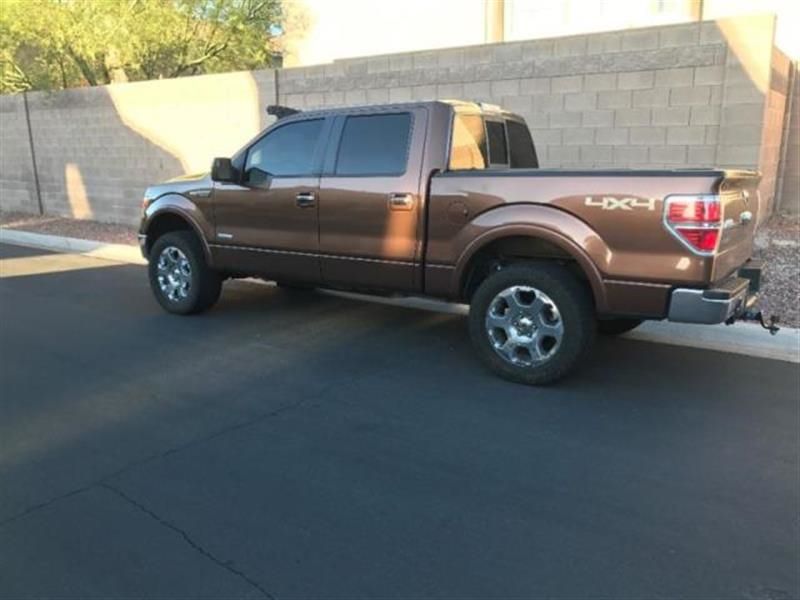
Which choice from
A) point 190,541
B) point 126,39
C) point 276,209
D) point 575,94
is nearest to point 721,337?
point 575,94

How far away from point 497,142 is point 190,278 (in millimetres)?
3379

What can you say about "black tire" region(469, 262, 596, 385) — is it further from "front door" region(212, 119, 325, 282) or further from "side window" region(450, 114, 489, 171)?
"front door" region(212, 119, 325, 282)

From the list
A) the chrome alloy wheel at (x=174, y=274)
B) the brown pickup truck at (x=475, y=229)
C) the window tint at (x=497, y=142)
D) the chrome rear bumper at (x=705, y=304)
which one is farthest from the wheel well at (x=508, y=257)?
the chrome alloy wheel at (x=174, y=274)

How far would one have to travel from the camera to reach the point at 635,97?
8.38 m

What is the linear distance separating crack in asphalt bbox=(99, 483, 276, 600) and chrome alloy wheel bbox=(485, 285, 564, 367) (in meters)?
2.74

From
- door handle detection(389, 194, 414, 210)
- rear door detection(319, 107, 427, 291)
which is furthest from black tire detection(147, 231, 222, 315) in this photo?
door handle detection(389, 194, 414, 210)

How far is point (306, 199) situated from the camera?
20.4 feet

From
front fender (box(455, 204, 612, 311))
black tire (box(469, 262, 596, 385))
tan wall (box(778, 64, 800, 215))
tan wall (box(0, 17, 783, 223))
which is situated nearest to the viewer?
front fender (box(455, 204, 612, 311))

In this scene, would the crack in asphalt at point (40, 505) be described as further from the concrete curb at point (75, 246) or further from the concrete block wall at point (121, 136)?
the concrete block wall at point (121, 136)

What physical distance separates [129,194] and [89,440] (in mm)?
11186

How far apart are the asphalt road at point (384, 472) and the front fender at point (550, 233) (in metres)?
0.92

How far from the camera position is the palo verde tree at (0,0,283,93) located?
45.1ft

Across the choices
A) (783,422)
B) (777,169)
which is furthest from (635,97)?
(783,422)

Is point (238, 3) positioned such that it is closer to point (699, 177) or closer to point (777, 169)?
point (777, 169)
